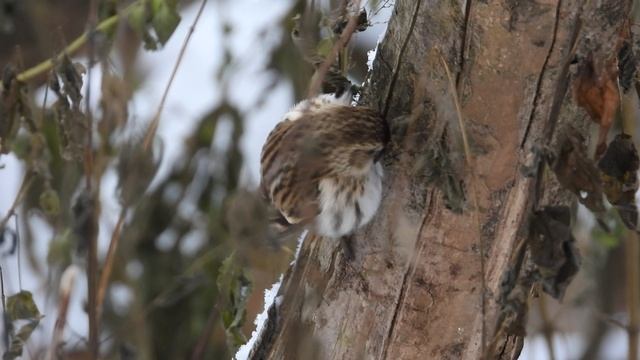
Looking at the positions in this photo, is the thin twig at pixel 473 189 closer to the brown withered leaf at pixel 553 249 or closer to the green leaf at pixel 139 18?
the brown withered leaf at pixel 553 249

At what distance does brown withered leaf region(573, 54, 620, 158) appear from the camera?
140cm

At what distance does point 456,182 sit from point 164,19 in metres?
0.77

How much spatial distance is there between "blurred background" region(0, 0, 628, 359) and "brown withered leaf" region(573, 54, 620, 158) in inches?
15.3

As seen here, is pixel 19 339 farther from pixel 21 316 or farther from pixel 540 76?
pixel 540 76

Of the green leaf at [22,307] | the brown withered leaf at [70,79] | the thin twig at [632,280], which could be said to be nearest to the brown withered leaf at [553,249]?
the brown withered leaf at [70,79]

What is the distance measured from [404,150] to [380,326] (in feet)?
0.79

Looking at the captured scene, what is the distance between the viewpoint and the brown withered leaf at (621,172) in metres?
1.51

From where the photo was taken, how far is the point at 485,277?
59.6 inches

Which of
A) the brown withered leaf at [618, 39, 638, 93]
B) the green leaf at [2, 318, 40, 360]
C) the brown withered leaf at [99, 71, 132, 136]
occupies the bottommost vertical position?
the green leaf at [2, 318, 40, 360]

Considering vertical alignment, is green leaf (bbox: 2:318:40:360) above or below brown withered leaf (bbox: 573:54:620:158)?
below

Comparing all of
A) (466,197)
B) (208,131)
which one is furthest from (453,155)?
(208,131)

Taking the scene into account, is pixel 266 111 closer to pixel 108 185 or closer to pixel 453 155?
pixel 108 185

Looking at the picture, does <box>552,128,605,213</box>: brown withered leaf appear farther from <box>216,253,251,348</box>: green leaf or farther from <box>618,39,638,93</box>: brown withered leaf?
<box>216,253,251,348</box>: green leaf

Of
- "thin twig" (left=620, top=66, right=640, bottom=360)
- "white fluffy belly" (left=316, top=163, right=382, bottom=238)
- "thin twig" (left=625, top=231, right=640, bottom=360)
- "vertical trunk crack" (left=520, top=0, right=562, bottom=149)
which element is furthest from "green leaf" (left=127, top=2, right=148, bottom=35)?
"thin twig" (left=625, top=231, right=640, bottom=360)
